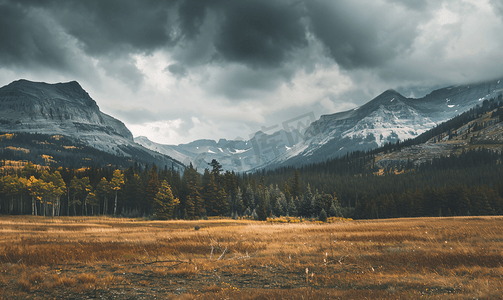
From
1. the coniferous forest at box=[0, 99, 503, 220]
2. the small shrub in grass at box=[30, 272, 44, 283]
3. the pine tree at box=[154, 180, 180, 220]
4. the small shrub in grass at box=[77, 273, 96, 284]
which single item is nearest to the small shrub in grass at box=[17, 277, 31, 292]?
the small shrub in grass at box=[30, 272, 44, 283]

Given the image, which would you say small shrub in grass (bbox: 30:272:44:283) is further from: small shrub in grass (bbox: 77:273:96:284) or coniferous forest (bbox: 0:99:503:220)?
coniferous forest (bbox: 0:99:503:220)

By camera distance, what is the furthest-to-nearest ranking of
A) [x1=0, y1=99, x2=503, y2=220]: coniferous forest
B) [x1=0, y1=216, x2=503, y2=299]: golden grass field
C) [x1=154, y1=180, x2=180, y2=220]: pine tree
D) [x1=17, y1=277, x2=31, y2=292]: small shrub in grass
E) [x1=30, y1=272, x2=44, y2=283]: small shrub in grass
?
[x1=0, y1=99, x2=503, y2=220]: coniferous forest
[x1=154, y1=180, x2=180, y2=220]: pine tree
[x1=30, y1=272, x2=44, y2=283]: small shrub in grass
[x1=17, y1=277, x2=31, y2=292]: small shrub in grass
[x1=0, y1=216, x2=503, y2=299]: golden grass field

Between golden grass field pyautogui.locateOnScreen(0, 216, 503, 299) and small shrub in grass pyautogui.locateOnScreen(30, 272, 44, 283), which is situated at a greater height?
small shrub in grass pyautogui.locateOnScreen(30, 272, 44, 283)

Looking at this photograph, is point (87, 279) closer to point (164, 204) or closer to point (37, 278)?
point (37, 278)

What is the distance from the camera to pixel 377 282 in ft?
33.5

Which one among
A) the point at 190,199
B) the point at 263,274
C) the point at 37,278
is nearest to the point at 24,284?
the point at 37,278

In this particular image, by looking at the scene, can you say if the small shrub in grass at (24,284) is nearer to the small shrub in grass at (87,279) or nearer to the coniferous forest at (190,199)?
the small shrub in grass at (87,279)

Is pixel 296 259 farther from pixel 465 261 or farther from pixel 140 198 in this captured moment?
pixel 140 198

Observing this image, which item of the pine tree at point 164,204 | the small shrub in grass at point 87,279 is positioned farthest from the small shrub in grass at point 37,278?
the pine tree at point 164,204

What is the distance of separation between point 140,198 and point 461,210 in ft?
361

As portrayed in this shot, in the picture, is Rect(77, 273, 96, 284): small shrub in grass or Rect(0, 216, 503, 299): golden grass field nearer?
Rect(0, 216, 503, 299): golden grass field

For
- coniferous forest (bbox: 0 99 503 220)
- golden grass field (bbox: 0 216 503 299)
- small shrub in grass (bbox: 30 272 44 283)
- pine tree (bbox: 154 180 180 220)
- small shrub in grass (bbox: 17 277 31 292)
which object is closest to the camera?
golden grass field (bbox: 0 216 503 299)

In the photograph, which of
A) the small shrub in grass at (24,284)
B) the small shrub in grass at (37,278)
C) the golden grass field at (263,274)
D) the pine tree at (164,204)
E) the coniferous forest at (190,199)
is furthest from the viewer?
the coniferous forest at (190,199)

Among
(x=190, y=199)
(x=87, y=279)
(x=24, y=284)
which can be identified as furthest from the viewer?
(x=190, y=199)
